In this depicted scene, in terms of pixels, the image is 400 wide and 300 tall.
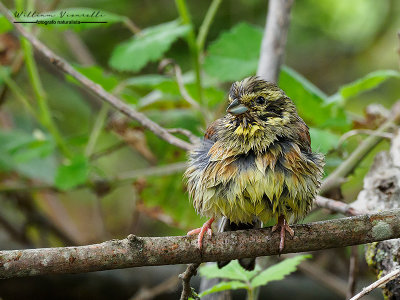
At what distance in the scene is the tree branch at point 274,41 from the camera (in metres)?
3.74

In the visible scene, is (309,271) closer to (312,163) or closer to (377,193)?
(377,193)

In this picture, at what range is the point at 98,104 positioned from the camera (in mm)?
6223

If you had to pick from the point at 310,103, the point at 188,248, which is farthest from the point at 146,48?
the point at 188,248

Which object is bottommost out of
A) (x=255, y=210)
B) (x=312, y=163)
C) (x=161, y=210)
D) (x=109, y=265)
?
(x=109, y=265)

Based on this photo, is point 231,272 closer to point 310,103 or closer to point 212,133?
point 212,133

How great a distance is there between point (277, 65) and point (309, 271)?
183cm

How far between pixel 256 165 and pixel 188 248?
0.65 metres

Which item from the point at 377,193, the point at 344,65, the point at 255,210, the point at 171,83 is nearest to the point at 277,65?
the point at 171,83

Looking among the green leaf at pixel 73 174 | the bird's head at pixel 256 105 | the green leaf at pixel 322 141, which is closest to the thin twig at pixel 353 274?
the green leaf at pixel 322 141

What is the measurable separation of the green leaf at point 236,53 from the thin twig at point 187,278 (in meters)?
1.88

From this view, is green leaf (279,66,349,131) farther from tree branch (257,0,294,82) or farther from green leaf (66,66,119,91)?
green leaf (66,66,119,91)

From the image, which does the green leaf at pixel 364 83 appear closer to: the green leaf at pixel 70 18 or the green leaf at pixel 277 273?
the green leaf at pixel 277 273

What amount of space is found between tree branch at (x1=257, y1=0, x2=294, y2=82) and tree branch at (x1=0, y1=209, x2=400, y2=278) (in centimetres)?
146

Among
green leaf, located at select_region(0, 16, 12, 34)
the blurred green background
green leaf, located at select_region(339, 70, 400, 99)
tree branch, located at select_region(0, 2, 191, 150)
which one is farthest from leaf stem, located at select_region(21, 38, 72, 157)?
green leaf, located at select_region(339, 70, 400, 99)
